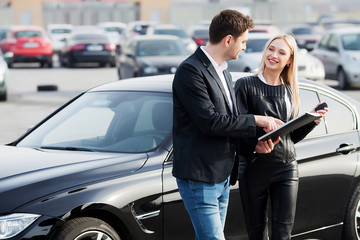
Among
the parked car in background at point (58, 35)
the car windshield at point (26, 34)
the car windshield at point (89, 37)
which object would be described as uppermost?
the car windshield at point (26, 34)

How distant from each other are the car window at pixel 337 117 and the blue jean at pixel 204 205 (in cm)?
194

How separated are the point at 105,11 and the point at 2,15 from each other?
8.82m

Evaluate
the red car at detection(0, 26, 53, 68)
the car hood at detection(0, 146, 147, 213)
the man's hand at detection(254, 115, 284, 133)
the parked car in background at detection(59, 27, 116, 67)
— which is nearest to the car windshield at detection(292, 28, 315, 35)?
the parked car in background at detection(59, 27, 116, 67)

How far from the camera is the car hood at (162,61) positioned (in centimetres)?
1744

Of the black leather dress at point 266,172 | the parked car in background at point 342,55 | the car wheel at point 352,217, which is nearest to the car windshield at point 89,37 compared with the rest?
the parked car in background at point 342,55

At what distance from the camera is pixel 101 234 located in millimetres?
4402

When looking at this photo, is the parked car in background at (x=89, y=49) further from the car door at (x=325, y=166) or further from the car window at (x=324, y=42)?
the car door at (x=325, y=166)

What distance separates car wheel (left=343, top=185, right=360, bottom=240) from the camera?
556 centimetres

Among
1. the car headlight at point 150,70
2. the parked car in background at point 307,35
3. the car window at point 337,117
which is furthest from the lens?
the parked car in background at point 307,35

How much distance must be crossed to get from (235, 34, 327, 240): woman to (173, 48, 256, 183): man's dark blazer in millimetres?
548

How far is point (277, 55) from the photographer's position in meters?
4.58

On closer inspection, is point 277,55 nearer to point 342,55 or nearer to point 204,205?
point 204,205

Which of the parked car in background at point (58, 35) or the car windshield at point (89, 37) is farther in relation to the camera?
the parked car in background at point (58, 35)

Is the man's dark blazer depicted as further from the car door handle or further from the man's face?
the car door handle
